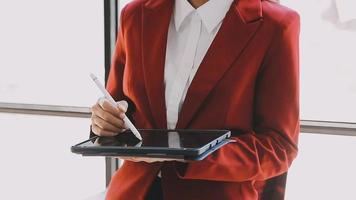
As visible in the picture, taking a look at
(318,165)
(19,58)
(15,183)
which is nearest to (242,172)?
(318,165)

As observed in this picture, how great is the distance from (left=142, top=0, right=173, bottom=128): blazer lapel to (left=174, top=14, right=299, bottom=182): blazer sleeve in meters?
0.12

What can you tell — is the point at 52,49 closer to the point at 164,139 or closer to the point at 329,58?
the point at 329,58

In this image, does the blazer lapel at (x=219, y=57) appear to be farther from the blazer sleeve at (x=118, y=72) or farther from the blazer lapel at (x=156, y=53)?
the blazer sleeve at (x=118, y=72)

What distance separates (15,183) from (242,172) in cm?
177

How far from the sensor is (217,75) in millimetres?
773

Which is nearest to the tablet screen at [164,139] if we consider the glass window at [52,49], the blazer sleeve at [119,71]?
the blazer sleeve at [119,71]

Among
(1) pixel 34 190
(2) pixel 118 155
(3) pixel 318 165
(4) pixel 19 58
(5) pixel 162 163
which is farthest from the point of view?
(1) pixel 34 190

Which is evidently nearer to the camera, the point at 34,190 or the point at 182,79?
the point at 182,79

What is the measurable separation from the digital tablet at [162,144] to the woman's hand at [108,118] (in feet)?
0.08

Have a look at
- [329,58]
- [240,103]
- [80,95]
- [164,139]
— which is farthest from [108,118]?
[80,95]

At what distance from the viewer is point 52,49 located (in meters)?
1.94

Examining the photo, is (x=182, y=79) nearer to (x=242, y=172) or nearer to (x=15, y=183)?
(x=242, y=172)

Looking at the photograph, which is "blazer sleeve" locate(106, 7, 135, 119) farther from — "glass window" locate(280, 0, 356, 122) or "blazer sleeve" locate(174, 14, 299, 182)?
"glass window" locate(280, 0, 356, 122)

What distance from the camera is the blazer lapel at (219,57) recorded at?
0.77m
